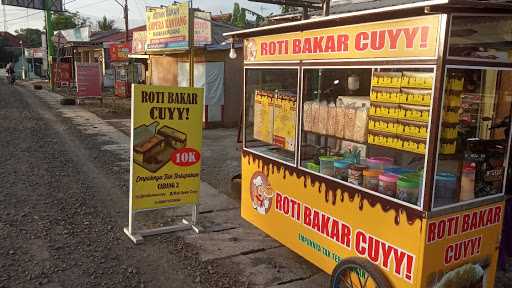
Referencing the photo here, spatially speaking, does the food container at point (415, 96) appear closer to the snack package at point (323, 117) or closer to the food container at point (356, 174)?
the food container at point (356, 174)

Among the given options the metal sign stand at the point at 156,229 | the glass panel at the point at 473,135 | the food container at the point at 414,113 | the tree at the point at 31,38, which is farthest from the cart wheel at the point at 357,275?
the tree at the point at 31,38

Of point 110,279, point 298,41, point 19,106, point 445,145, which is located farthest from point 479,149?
point 19,106

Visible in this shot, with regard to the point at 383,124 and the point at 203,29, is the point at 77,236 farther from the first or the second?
the point at 203,29

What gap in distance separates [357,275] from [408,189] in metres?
0.90

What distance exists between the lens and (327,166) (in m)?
4.42

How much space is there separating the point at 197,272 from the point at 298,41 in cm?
281

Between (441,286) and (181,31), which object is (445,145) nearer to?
(441,286)

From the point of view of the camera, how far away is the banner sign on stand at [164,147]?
5500 mm

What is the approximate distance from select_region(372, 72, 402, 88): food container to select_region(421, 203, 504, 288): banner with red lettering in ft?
3.91

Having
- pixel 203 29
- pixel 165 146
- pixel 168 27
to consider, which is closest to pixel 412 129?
pixel 165 146

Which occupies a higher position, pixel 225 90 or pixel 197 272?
pixel 225 90

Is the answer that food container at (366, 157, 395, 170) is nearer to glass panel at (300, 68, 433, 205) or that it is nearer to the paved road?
glass panel at (300, 68, 433, 205)

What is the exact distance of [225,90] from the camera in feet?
50.5

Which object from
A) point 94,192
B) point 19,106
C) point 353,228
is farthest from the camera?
point 19,106
